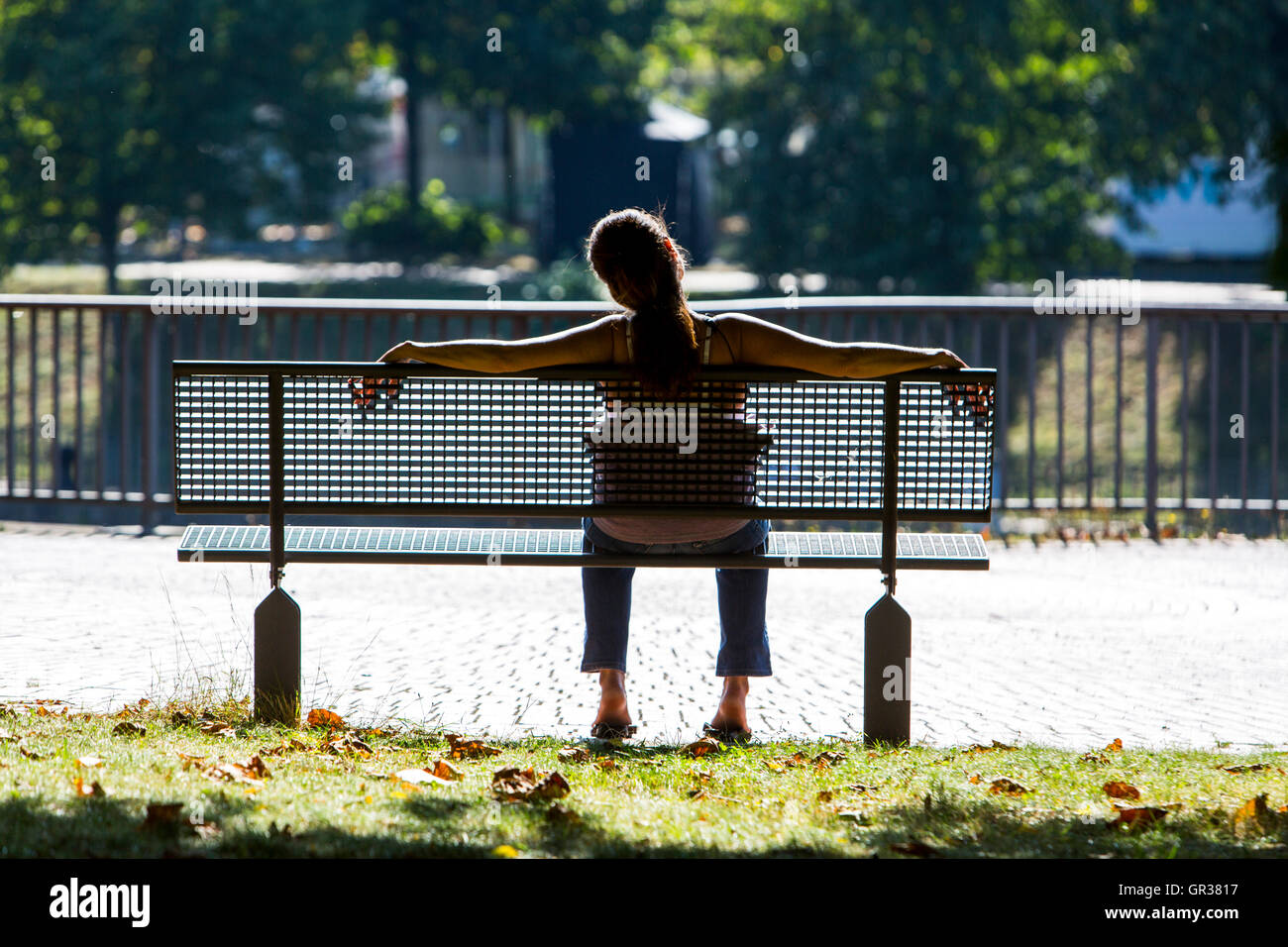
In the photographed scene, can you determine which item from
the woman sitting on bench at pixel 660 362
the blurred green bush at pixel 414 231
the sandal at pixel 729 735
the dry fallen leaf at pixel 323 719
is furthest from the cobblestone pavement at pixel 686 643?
the blurred green bush at pixel 414 231

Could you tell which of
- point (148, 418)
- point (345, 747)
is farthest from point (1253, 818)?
point (148, 418)

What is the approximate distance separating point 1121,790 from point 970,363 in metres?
20.4

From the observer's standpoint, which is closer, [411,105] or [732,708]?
[732,708]

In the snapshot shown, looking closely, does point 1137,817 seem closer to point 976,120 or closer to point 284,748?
point 284,748

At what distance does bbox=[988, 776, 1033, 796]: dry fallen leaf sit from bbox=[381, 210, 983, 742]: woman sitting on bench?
37.0 inches

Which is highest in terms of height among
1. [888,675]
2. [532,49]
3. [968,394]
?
[532,49]

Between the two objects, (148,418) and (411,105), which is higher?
(411,105)

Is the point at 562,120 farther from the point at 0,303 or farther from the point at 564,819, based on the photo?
the point at 564,819

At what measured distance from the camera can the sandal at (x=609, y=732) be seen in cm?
480

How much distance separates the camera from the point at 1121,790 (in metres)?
4.04

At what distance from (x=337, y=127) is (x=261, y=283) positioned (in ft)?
14.8

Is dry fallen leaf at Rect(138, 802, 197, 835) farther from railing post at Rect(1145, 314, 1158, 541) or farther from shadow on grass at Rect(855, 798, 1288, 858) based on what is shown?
railing post at Rect(1145, 314, 1158, 541)

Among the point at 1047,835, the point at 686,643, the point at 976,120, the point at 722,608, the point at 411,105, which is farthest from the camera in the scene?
the point at 411,105
